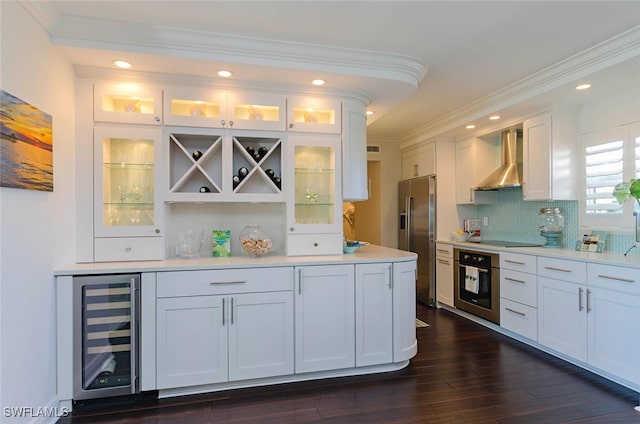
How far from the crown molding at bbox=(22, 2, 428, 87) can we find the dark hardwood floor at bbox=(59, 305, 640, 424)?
2.43 meters

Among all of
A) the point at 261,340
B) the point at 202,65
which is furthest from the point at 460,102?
the point at 261,340

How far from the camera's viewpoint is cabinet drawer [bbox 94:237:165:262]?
272 cm

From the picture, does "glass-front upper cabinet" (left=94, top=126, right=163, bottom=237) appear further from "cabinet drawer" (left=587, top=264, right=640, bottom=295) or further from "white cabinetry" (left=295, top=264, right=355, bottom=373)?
"cabinet drawer" (left=587, top=264, right=640, bottom=295)

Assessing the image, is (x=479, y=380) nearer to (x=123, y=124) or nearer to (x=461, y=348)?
(x=461, y=348)

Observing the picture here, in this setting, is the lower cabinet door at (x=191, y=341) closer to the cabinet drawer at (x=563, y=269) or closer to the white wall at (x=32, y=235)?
the white wall at (x=32, y=235)

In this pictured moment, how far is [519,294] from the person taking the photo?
361 centimetres

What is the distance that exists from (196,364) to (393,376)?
5.04 ft

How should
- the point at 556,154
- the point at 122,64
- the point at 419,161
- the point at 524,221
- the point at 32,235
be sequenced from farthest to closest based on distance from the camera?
1. the point at 419,161
2. the point at 524,221
3. the point at 556,154
4. the point at 122,64
5. the point at 32,235

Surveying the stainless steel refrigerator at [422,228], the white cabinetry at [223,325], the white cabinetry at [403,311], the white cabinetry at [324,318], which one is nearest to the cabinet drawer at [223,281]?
the white cabinetry at [223,325]

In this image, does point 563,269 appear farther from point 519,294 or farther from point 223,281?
point 223,281

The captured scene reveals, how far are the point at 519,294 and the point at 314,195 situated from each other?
2337mm

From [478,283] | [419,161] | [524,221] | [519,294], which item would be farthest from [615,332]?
[419,161]

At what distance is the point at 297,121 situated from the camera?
10.3 feet

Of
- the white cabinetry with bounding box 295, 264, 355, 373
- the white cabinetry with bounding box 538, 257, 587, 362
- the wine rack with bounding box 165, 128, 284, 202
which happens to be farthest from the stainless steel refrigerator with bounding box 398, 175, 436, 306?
the wine rack with bounding box 165, 128, 284, 202
